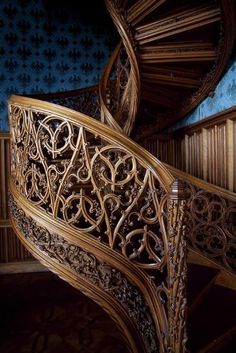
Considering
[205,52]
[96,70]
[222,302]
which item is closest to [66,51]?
[96,70]

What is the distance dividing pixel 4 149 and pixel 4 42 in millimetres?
1505

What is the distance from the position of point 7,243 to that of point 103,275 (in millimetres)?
2859

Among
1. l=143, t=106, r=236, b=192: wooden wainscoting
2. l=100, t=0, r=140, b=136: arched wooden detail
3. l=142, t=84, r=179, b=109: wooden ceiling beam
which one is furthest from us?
l=142, t=84, r=179, b=109: wooden ceiling beam

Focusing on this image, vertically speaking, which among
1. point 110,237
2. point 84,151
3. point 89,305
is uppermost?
point 84,151

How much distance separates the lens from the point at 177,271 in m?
1.40

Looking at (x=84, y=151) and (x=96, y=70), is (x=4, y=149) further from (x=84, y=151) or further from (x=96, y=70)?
(x=84, y=151)

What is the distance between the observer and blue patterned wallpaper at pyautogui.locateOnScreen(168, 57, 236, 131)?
289 cm

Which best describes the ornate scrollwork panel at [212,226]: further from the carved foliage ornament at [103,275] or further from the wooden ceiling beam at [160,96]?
the wooden ceiling beam at [160,96]

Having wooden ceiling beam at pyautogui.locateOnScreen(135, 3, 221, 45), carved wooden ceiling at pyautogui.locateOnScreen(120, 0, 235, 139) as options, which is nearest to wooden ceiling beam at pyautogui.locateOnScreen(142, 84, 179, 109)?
carved wooden ceiling at pyautogui.locateOnScreen(120, 0, 235, 139)

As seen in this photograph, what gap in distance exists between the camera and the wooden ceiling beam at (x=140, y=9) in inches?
98.0

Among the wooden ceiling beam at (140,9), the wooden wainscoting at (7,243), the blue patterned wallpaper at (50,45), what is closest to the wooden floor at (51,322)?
the wooden wainscoting at (7,243)

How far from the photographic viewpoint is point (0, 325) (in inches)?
106

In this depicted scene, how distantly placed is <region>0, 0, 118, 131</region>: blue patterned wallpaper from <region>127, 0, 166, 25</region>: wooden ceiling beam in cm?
187

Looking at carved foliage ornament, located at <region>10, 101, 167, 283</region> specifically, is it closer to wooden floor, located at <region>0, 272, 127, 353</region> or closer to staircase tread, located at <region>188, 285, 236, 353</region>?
staircase tread, located at <region>188, 285, 236, 353</region>
